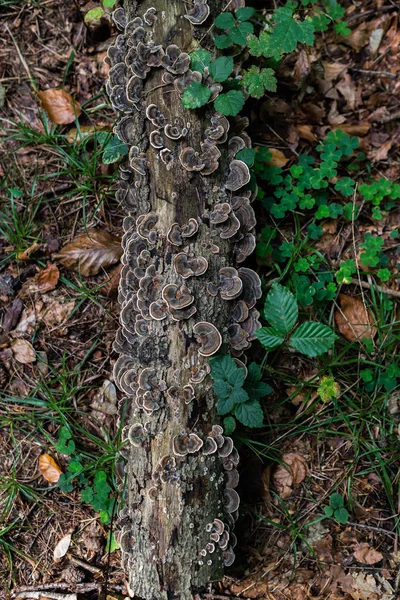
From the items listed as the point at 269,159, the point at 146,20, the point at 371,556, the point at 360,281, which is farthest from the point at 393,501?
the point at 146,20

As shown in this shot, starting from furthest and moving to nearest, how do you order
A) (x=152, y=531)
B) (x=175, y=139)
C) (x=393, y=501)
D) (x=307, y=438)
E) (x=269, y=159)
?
1. (x=269, y=159)
2. (x=307, y=438)
3. (x=393, y=501)
4. (x=175, y=139)
5. (x=152, y=531)

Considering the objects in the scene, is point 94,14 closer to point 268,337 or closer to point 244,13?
point 244,13

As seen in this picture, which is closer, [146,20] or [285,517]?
[146,20]

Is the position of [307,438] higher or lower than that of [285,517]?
higher

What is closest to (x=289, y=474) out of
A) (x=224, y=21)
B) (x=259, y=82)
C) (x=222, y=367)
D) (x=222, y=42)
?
(x=222, y=367)

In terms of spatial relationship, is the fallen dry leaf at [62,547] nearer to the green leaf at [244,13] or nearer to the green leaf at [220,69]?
the green leaf at [220,69]

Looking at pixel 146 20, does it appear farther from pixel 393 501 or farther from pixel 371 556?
pixel 371 556

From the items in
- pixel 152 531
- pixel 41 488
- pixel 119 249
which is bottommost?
pixel 41 488

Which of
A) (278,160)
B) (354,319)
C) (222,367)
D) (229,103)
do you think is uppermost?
(229,103)
